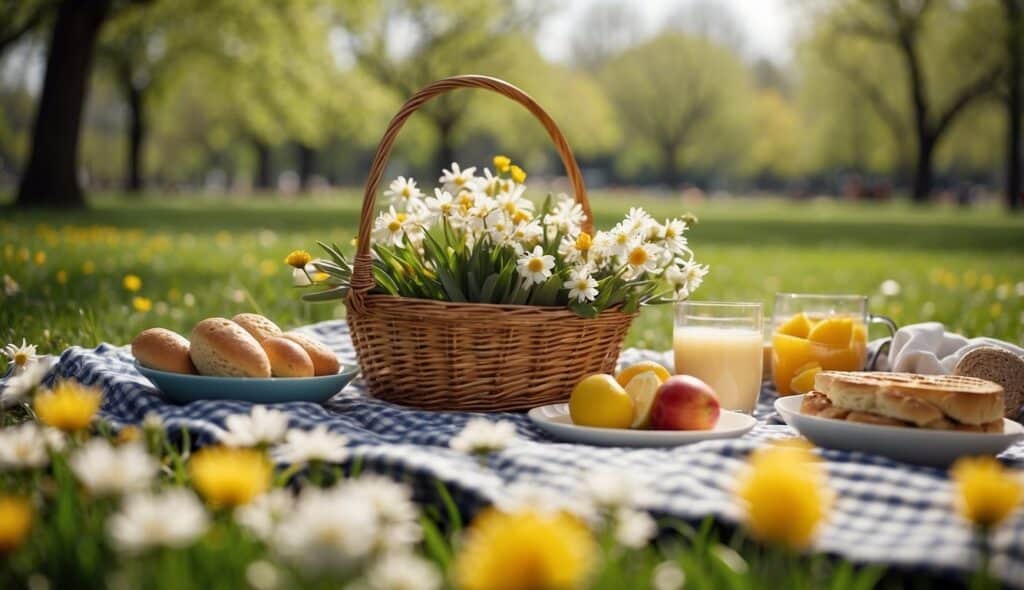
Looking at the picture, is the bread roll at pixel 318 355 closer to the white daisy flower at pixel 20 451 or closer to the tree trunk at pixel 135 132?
the white daisy flower at pixel 20 451

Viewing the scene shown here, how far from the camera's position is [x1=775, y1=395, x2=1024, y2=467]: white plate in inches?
84.6

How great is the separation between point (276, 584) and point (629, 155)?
52.2m

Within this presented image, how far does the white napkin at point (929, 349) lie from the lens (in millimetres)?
2996

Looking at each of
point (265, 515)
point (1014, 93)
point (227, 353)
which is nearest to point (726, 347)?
point (227, 353)

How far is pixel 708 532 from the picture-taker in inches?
72.2

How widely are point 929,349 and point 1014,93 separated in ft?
83.1

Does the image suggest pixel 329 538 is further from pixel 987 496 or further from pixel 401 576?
pixel 987 496

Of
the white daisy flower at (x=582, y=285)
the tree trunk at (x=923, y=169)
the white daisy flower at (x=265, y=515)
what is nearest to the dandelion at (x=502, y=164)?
the white daisy flower at (x=582, y=285)

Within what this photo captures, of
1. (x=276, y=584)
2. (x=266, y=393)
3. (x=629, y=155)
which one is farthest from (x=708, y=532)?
(x=629, y=155)

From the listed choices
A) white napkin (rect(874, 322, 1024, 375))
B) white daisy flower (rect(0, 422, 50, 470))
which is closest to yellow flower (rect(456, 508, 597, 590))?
white daisy flower (rect(0, 422, 50, 470))

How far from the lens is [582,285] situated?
2.67 m

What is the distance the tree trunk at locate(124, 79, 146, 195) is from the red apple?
82.5 ft

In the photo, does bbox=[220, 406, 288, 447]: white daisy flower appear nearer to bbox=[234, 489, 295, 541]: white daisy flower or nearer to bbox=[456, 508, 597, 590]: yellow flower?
bbox=[234, 489, 295, 541]: white daisy flower

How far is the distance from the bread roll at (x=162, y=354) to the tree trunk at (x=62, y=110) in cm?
1138
